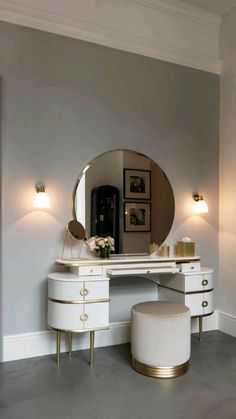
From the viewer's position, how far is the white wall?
380 centimetres

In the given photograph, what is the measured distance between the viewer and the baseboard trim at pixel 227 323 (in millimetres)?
3719

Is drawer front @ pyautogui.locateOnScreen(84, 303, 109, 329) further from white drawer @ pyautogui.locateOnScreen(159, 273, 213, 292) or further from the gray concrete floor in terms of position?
white drawer @ pyautogui.locateOnScreen(159, 273, 213, 292)

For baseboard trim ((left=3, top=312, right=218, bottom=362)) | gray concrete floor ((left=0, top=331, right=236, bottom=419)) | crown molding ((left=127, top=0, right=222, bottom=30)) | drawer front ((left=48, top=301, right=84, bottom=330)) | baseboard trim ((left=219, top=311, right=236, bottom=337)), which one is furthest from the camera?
baseboard trim ((left=219, top=311, right=236, bottom=337))

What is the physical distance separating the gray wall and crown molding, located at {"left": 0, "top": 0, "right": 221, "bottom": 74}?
0.07m

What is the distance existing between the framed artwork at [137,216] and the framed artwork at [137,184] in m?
0.08

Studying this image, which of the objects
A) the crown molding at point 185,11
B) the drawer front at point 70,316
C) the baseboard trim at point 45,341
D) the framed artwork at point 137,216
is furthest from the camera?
the crown molding at point 185,11

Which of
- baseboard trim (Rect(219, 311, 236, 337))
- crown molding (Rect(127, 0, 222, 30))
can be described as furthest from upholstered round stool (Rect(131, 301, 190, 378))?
crown molding (Rect(127, 0, 222, 30))

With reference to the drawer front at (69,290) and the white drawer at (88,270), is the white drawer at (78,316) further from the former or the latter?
the white drawer at (88,270)

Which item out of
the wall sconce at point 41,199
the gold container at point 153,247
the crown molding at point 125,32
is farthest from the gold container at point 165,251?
the crown molding at point 125,32

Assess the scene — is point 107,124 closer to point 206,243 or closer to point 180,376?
point 206,243

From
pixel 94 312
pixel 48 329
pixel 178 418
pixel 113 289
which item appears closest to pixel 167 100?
pixel 113 289

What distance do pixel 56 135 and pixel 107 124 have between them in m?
0.52

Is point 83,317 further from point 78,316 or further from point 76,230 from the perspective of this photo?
point 76,230

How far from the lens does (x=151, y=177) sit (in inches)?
143
